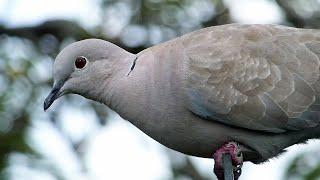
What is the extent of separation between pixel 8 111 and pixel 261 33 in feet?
5.00

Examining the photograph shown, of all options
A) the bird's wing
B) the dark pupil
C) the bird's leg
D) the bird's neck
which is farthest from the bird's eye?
the bird's leg

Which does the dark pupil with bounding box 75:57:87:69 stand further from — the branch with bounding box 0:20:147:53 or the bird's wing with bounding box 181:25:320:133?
the branch with bounding box 0:20:147:53

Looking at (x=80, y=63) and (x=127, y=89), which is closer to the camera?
(x=127, y=89)

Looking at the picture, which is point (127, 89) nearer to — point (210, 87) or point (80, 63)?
point (80, 63)

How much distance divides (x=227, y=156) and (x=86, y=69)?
860mm

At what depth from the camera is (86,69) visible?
557 cm

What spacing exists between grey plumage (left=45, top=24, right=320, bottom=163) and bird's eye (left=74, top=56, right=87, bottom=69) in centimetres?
2

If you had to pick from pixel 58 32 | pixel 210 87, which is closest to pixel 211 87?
pixel 210 87

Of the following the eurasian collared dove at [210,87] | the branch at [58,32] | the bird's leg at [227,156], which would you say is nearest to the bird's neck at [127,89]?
the eurasian collared dove at [210,87]

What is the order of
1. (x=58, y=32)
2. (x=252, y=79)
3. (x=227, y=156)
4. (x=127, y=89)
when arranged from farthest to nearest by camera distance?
(x=58, y=32), (x=252, y=79), (x=127, y=89), (x=227, y=156)

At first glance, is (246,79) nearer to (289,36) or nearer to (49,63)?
(289,36)

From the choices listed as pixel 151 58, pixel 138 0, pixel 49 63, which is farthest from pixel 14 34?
pixel 151 58

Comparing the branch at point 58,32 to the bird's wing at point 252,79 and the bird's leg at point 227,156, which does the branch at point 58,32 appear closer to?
the bird's wing at point 252,79

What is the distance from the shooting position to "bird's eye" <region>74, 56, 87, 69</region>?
555 cm
